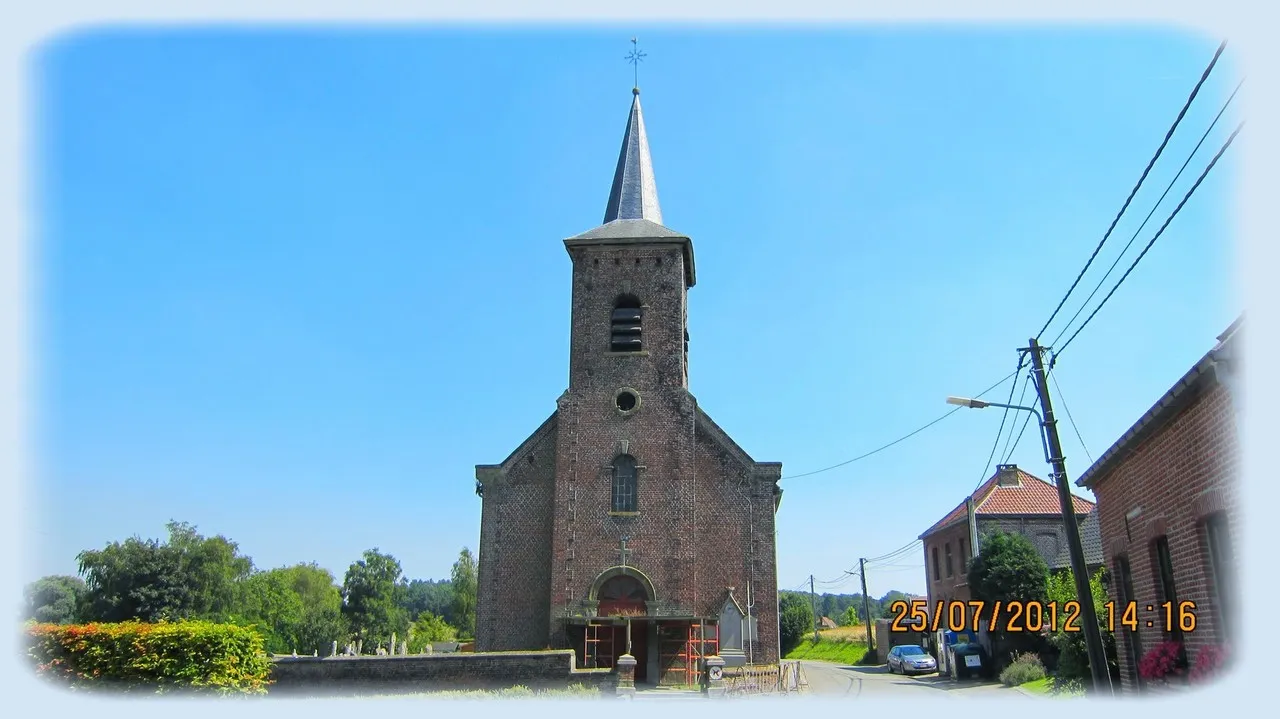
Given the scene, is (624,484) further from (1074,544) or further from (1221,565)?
(1221,565)

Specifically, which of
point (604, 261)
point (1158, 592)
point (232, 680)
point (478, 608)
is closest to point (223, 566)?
point (478, 608)

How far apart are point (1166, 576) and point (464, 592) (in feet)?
204

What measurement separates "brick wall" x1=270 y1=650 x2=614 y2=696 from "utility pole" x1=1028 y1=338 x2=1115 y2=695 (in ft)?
31.9

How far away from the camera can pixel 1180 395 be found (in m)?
9.98

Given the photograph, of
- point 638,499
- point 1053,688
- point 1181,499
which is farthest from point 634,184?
point 1181,499

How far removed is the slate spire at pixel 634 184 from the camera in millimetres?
29016

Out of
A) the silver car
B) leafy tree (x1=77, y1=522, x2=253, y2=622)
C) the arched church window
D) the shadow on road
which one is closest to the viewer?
the arched church window

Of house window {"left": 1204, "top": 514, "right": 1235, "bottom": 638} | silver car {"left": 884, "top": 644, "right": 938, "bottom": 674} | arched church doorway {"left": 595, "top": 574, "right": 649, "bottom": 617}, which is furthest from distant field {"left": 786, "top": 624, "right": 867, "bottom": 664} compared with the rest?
house window {"left": 1204, "top": 514, "right": 1235, "bottom": 638}

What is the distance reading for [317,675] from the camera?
57.4 ft

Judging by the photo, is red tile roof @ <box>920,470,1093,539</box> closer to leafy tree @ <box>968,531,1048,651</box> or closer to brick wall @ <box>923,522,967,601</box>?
brick wall @ <box>923,522,967,601</box>

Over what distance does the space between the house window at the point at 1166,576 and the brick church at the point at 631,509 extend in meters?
12.5

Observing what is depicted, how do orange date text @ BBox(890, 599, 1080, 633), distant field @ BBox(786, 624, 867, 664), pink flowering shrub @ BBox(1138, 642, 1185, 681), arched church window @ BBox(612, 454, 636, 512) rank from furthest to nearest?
distant field @ BBox(786, 624, 867, 664) → arched church window @ BBox(612, 454, 636, 512) → orange date text @ BBox(890, 599, 1080, 633) → pink flowering shrub @ BBox(1138, 642, 1185, 681)

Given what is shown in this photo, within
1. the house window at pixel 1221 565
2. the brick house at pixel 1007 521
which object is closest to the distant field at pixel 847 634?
the brick house at pixel 1007 521

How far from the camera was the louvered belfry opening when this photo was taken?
85.4 ft
